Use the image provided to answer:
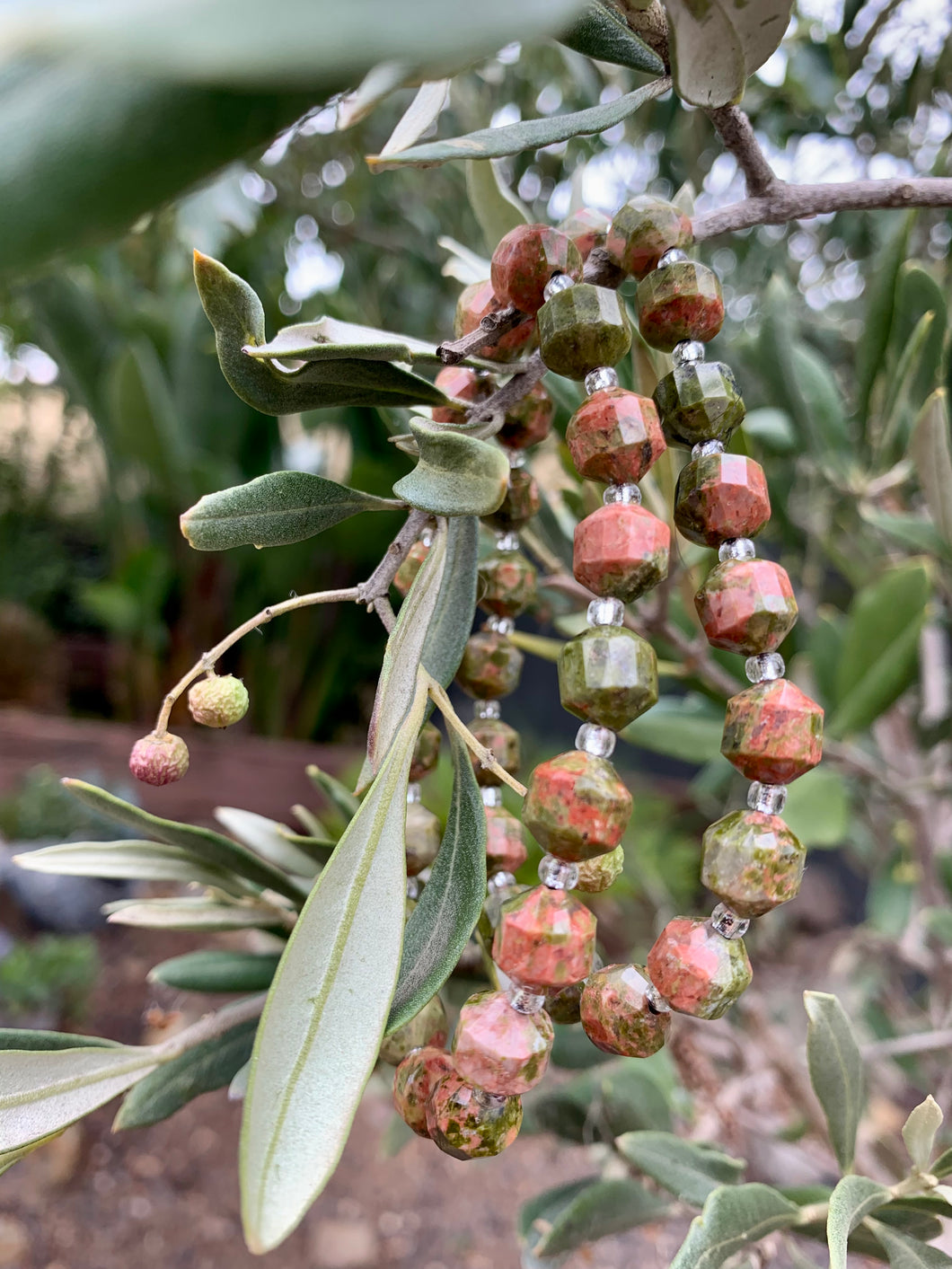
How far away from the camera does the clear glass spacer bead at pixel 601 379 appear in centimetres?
25

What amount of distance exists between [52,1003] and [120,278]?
1289 millimetres

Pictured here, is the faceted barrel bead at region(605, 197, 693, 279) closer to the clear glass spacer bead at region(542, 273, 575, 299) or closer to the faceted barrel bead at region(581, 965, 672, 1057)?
the clear glass spacer bead at region(542, 273, 575, 299)

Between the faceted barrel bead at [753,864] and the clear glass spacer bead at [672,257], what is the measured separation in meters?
0.17

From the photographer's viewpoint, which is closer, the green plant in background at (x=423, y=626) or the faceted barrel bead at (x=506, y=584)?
the green plant in background at (x=423, y=626)

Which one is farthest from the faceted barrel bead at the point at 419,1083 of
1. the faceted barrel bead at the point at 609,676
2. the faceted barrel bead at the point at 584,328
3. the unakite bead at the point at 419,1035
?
the faceted barrel bead at the point at 584,328

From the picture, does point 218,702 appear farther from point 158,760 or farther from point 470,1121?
point 470,1121

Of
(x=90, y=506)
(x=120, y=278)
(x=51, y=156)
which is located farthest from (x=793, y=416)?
(x=90, y=506)

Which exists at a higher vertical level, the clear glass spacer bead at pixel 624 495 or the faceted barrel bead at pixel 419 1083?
the clear glass spacer bead at pixel 624 495

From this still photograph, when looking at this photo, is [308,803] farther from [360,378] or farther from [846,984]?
[360,378]

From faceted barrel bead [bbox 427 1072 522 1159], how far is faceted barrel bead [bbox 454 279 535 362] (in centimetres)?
23

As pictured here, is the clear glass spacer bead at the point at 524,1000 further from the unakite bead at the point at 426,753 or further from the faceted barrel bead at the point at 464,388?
the faceted barrel bead at the point at 464,388

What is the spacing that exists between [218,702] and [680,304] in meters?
0.19

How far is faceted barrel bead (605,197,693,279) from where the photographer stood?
0.86ft

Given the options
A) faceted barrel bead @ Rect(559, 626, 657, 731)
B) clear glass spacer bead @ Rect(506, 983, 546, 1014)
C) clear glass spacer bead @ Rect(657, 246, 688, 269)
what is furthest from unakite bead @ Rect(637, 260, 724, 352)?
clear glass spacer bead @ Rect(506, 983, 546, 1014)
